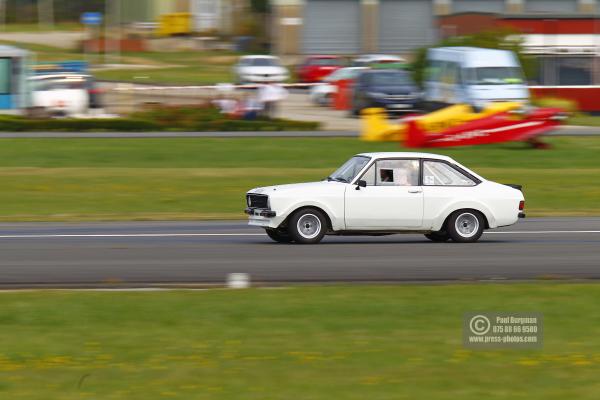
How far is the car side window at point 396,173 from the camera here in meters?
16.1

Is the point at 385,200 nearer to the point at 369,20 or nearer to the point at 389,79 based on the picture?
the point at 389,79

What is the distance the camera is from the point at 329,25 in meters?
72.8

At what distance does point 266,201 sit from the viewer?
15.8m

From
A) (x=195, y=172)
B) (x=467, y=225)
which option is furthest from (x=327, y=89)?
(x=467, y=225)

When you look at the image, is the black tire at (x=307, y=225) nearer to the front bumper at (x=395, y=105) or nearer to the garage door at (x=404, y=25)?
the front bumper at (x=395, y=105)

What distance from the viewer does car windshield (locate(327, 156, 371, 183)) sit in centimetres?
1611

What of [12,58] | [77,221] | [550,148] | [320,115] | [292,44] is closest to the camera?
[77,221]

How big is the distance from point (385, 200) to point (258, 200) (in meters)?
1.80

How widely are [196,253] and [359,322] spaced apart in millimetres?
5560

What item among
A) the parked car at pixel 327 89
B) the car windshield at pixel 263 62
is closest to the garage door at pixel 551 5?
the car windshield at pixel 263 62

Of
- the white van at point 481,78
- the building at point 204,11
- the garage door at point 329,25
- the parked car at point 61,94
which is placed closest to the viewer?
the white van at point 481,78

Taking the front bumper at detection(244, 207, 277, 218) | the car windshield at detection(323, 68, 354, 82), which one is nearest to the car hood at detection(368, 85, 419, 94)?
the car windshield at detection(323, 68, 354, 82)

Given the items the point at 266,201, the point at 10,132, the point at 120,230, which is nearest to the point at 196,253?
the point at 266,201

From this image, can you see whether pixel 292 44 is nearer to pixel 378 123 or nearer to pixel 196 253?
pixel 378 123
